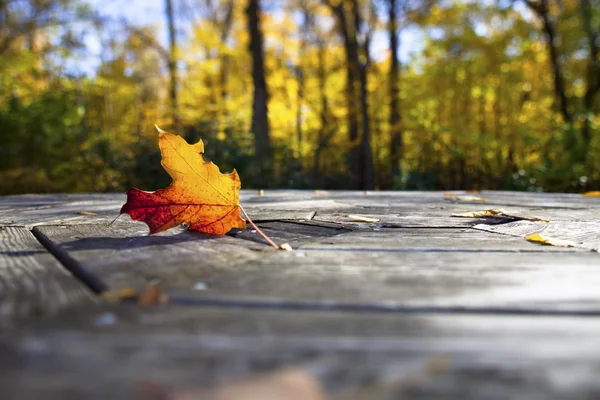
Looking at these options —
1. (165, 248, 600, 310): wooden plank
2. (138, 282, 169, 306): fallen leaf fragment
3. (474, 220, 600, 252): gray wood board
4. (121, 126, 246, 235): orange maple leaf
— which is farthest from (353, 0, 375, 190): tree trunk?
(138, 282, 169, 306): fallen leaf fragment

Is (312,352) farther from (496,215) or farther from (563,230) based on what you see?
(496,215)

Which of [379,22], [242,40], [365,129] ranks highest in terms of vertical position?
[242,40]

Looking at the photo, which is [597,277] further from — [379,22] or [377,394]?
[379,22]

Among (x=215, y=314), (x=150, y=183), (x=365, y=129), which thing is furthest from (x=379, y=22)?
(x=215, y=314)

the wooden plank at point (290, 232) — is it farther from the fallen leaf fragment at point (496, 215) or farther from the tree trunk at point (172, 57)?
the tree trunk at point (172, 57)

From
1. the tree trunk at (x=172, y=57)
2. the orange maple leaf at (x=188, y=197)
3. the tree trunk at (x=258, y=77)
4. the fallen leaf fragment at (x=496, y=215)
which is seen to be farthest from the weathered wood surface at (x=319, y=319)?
the tree trunk at (x=172, y=57)

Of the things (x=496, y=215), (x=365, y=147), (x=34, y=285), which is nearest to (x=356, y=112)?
(x=365, y=147)
